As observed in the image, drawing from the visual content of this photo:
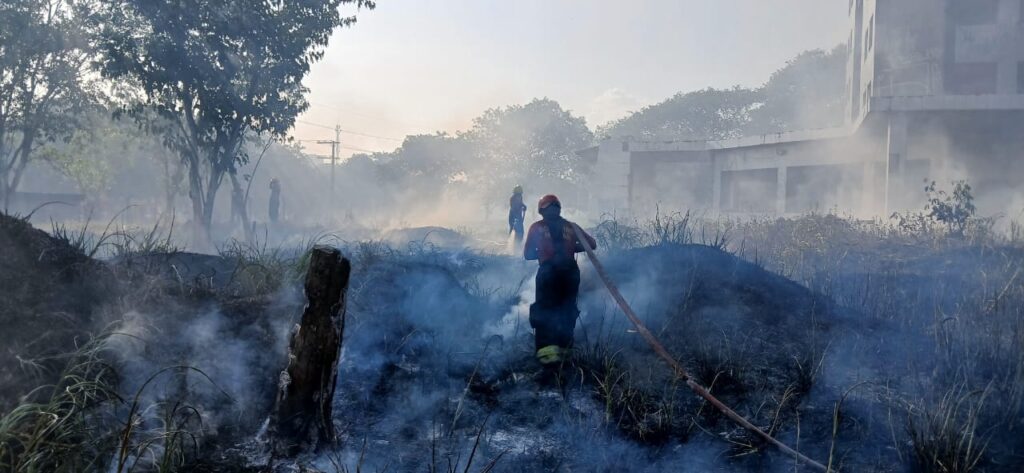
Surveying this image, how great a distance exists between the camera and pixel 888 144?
16500mm

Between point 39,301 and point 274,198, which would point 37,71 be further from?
point 39,301

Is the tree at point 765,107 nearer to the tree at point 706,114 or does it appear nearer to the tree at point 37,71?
the tree at point 706,114

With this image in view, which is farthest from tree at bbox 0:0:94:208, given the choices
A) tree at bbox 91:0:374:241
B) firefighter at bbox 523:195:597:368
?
firefighter at bbox 523:195:597:368

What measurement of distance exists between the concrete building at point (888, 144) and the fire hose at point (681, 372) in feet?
45.4

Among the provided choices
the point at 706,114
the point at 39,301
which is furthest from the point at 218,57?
the point at 706,114

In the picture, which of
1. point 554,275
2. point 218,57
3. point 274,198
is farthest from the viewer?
point 274,198

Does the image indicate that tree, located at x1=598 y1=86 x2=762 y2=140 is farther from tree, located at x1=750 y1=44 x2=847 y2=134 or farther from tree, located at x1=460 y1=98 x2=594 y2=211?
tree, located at x1=460 y1=98 x2=594 y2=211

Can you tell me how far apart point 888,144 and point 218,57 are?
1551cm

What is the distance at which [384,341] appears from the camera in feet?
19.5

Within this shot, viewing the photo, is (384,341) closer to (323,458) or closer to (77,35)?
(323,458)

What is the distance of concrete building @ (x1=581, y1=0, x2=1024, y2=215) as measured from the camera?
54.5 feet

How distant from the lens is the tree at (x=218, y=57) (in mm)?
12375

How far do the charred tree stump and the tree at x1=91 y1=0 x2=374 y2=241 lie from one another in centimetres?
1045

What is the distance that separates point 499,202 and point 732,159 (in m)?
21.0
